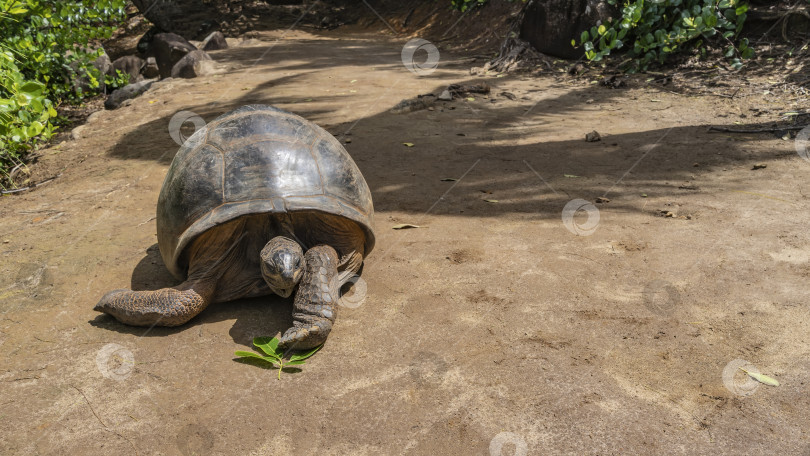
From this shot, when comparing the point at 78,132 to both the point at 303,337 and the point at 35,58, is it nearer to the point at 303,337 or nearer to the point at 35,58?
the point at 35,58

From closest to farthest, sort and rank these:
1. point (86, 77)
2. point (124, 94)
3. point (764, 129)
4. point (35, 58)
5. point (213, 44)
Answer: point (764, 129) → point (35, 58) → point (124, 94) → point (86, 77) → point (213, 44)

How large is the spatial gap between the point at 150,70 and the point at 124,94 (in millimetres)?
2416

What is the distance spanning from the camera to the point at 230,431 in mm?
2285

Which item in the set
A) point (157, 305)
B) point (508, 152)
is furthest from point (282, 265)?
A: point (508, 152)

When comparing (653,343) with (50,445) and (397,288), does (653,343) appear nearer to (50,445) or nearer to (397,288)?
(397,288)

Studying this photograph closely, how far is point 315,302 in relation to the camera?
2.83m

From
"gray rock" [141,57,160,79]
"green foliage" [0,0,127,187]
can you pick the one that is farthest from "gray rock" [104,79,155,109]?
"gray rock" [141,57,160,79]

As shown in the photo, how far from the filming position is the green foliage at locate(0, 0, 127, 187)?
467 centimetres

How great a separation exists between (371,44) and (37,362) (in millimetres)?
12370

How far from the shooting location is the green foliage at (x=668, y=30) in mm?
7516

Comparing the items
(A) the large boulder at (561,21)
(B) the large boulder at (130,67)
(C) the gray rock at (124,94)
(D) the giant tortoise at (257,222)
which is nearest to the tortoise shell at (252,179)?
(D) the giant tortoise at (257,222)

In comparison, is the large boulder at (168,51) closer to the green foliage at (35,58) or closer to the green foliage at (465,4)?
the green foliage at (35,58)

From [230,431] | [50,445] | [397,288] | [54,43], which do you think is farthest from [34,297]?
[54,43]

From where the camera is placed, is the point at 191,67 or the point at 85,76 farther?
the point at 191,67
